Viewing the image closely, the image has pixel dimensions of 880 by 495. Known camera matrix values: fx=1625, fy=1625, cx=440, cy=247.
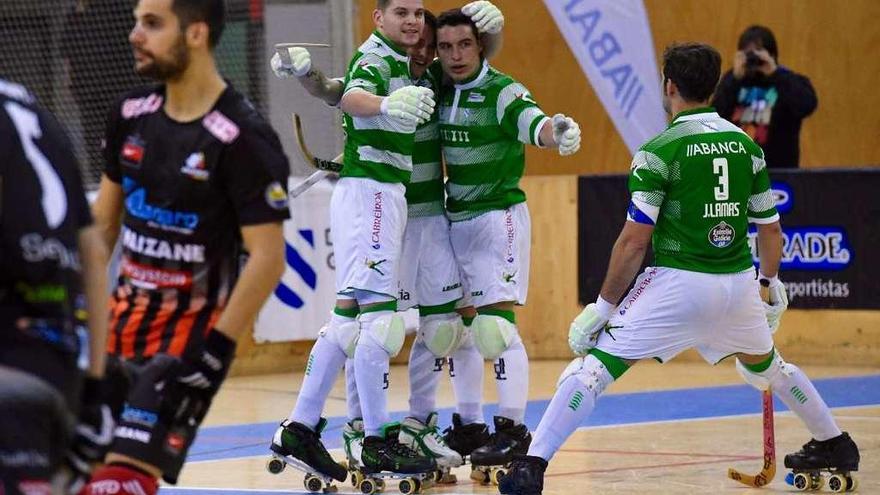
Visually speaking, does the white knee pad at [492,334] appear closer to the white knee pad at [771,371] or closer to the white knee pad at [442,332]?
the white knee pad at [442,332]

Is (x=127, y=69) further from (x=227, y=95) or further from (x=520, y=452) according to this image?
(x=227, y=95)

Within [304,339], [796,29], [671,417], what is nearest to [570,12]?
[796,29]

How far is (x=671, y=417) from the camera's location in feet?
32.2

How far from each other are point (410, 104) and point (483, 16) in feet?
3.16

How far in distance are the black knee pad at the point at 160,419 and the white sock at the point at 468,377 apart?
11.3ft

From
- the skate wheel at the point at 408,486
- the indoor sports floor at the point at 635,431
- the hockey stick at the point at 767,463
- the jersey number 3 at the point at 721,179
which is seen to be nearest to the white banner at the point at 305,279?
the indoor sports floor at the point at 635,431

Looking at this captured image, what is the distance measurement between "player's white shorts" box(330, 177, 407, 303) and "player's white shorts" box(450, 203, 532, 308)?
44 centimetres

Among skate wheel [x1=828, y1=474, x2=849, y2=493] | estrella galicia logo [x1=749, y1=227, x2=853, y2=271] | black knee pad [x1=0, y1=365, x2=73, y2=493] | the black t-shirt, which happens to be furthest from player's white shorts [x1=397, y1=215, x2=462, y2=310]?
black knee pad [x1=0, y1=365, x2=73, y2=493]

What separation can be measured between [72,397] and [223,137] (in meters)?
1.34

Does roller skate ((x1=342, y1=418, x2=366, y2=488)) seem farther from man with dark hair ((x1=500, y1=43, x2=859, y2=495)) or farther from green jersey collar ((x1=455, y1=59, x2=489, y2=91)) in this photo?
green jersey collar ((x1=455, y1=59, x2=489, y2=91))

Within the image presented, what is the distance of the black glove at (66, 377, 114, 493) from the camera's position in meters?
3.75

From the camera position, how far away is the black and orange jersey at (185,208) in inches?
183

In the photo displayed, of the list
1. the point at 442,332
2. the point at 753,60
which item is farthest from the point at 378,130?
the point at 753,60

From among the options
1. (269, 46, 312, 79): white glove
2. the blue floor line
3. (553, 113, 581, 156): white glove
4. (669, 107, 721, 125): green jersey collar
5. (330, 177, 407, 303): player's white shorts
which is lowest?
the blue floor line
